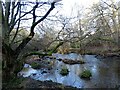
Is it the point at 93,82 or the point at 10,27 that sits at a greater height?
the point at 10,27

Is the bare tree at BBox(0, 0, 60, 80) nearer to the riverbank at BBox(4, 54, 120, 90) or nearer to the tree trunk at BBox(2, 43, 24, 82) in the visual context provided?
the tree trunk at BBox(2, 43, 24, 82)

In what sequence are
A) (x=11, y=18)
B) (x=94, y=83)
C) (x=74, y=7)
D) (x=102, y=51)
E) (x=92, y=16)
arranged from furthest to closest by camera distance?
1. (x=102, y=51)
2. (x=92, y=16)
3. (x=74, y=7)
4. (x=94, y=83)
5. (x=11, y=18)

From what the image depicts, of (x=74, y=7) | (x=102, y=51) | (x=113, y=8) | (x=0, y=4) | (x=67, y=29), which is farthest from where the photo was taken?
(x=102, y=51)

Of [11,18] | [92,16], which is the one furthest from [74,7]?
[11,18]

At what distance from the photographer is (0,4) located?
7.55 m

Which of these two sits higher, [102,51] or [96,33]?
[96,33]

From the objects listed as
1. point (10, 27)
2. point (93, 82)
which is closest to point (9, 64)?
point (10, 27)

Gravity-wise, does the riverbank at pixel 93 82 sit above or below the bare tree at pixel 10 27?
below

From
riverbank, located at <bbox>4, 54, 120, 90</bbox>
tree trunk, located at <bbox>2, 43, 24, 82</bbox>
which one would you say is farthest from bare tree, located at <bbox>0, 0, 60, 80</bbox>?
riverbank, located at <bbox>4, 54, 120, 90</bbox>

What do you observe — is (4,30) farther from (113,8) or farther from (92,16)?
(113,8)

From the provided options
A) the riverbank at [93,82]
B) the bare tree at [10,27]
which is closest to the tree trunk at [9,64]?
the bare tree at [10,27]

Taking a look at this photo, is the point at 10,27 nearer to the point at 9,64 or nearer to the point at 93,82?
the point at 9,64

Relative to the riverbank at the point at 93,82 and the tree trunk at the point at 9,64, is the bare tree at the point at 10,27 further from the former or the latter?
the riverbank at the point at 93,82

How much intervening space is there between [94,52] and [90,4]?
6021 mm
